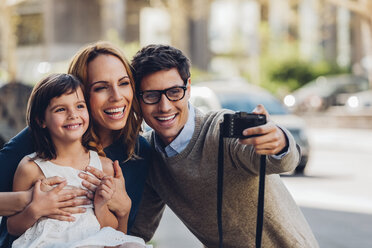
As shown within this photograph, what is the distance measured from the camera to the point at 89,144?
3.41 metres

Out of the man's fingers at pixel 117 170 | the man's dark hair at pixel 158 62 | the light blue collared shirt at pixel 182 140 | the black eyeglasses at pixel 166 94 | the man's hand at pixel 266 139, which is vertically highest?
the man's dark hair at pixel 158 62

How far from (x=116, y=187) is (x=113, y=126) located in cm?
32

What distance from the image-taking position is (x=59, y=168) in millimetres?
3219

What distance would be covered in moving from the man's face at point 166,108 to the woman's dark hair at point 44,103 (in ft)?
1.18

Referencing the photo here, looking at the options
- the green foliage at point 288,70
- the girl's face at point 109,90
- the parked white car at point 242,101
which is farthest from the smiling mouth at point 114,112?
the green foliage at point 288,70

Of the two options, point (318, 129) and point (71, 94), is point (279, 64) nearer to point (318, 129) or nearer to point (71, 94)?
point (318, 129)

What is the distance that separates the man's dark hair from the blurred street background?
11.1ft

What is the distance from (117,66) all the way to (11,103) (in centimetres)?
544

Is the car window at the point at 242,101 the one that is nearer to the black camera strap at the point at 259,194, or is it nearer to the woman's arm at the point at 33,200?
the black camera strap at the point at 259,194

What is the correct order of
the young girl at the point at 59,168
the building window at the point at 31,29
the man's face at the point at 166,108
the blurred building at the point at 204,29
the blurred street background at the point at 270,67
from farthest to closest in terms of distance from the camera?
1. the building window at the point at 31,29
2. the blurred building at the point at 204,29
3. the blurred street background at the point at 270,67
4. the man's face at the point at 166,108
5. the young girl at the point at 59,168

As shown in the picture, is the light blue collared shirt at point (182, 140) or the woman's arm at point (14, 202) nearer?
the woman's arm at point (14, 202)

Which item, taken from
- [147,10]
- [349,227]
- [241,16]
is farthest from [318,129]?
[147,10]

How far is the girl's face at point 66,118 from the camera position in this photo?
3.19 metres

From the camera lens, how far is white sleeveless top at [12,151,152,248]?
117 inches
